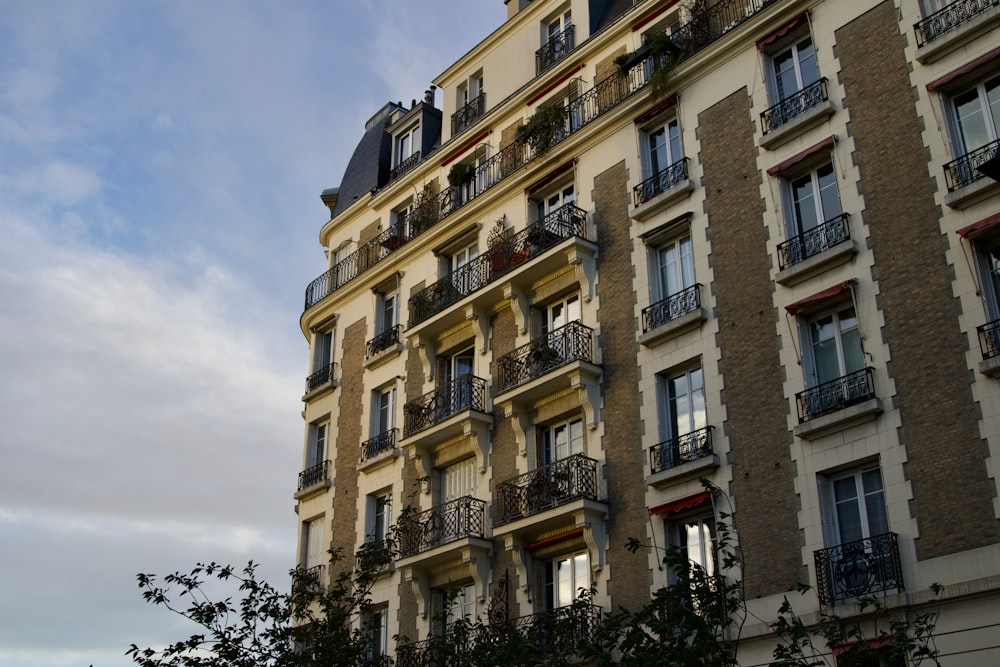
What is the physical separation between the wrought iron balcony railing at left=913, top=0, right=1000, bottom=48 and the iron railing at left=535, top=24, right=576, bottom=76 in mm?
10375

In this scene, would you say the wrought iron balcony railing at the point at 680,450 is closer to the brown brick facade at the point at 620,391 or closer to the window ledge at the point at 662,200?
the brown brick facade at the point at 620,391

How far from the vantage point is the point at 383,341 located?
104ft

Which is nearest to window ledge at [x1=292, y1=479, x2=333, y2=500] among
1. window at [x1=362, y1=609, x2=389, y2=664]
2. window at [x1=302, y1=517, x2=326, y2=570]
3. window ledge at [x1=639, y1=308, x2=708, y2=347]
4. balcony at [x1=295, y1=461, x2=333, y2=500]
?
balcony at [x1=295, y1=461, x2=333, y2=500]

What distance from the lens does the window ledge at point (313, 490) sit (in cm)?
3163

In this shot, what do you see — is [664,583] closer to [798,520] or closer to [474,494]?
[798,520]

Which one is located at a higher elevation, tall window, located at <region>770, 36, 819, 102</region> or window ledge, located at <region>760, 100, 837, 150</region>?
tall window, located at <region>770, 36, 819, 102</region>

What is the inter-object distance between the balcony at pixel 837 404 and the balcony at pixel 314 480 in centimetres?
1500

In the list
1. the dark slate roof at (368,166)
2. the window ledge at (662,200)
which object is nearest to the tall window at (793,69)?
the window ledge at (662,200)

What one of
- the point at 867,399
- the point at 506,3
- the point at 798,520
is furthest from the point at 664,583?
the point at 506,3

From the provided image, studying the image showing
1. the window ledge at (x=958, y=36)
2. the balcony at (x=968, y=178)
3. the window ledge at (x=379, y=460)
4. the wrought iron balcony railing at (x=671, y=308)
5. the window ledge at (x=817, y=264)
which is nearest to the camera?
the balcony at (x=968, y=178)

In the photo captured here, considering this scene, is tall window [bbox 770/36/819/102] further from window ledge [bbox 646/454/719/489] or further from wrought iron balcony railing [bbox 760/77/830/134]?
window ledge [bbox 646/454/719/489]

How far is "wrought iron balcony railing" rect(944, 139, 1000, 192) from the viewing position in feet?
64.0

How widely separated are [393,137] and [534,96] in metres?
6.82

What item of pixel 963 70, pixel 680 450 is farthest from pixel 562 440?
pixel 963 70
